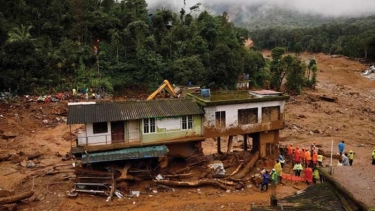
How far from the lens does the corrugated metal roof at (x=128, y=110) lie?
20.6 meters

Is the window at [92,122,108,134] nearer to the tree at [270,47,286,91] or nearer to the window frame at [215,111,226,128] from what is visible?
the window frame at [215,111,226,128]

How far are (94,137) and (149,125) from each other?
11.3ft

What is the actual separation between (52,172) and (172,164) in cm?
806

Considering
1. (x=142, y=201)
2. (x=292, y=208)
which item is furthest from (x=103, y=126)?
(x=292, y=208)

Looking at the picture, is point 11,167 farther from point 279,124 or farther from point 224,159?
point 279,124

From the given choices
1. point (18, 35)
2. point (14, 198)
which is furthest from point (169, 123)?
point (18, 35)

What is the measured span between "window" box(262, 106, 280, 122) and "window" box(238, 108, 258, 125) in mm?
662

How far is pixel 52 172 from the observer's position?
2298 cm

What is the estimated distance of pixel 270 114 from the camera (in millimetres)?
24594

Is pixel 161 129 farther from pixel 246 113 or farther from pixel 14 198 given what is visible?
pixel 14 198

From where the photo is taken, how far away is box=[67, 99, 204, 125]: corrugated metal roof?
2057cm

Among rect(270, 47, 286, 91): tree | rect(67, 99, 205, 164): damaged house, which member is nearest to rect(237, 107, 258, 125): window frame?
rect(67, 99, 205, 164): damaged house

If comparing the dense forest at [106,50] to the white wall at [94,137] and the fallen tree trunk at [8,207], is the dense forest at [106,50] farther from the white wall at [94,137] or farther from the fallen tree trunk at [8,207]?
the fallen tree trunk at [8,207]

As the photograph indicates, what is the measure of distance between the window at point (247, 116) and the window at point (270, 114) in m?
0.66
